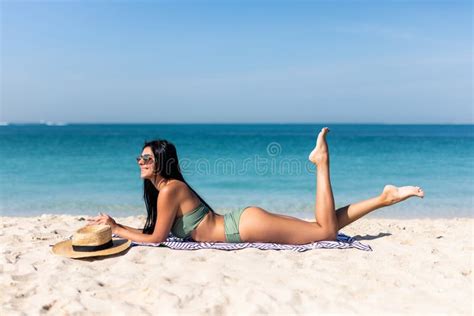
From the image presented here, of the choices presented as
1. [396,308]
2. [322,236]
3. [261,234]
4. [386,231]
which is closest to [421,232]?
[386,231]

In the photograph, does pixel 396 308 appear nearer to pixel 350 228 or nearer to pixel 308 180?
pixel 350 228

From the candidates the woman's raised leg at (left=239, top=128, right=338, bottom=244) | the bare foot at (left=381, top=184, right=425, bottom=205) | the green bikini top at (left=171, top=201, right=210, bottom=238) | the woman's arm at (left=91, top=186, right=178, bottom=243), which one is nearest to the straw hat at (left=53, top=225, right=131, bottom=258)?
the woman's arm at (left=91, top=186, right=178, bottom=243)

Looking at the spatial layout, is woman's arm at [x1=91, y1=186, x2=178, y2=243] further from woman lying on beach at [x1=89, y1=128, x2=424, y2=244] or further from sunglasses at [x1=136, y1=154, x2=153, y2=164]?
sunglasses at [x1=136, y1=154, x2=153, y2=164]

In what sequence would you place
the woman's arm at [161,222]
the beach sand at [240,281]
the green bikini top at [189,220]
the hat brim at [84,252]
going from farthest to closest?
the green bikini top at [189,220]
the woman's arm at [161,222]
the hat brim at [84,252]
the beach sand at [240,281]

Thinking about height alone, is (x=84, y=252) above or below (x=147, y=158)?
below

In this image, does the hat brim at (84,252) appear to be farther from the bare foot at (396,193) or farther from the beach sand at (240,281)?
the bare foot at (396,193)

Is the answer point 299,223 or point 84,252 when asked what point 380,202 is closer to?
point 299,223

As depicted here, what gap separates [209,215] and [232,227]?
0.30 m

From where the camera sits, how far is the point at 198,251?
192 inches

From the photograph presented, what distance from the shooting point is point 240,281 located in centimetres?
398

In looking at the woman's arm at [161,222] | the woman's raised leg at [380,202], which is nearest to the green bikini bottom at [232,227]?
the woman's arm at [161,222]

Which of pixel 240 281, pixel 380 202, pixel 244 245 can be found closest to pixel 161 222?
pixel 244 245

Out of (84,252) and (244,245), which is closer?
(84,252)

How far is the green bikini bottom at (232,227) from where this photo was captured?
504 cm
